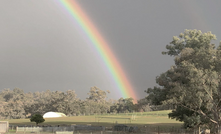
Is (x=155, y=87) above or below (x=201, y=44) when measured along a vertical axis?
below

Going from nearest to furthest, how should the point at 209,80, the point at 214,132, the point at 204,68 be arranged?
the point at 209,80 → the point at 204,68 → the point at 214,132

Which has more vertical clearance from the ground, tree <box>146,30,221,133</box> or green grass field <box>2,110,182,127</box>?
tree <box>146,30,221,133</box>

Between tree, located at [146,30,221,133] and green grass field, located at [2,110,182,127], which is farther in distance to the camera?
green grass field, located at [2,110,182,127]

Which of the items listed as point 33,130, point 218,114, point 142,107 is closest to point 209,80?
point 218,114

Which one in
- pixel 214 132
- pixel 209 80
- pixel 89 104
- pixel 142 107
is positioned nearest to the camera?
pixel 209 80

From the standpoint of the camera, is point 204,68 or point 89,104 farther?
point 89,104

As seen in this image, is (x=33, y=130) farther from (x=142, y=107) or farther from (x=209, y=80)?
(x=142, y=107)

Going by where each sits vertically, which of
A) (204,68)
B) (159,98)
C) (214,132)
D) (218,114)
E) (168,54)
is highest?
(168,54)

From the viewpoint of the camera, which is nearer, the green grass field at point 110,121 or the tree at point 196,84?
the tree at point 196,84

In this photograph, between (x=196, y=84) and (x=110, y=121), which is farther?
(x=110, y=121)

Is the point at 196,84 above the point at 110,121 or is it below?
above

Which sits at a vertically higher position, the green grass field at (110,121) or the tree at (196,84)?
the tree at (196,84)

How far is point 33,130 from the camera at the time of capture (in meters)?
49.0

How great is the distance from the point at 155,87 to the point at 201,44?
12.6 meters
